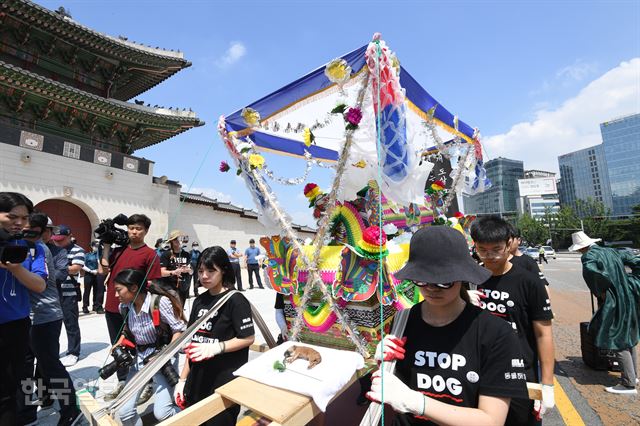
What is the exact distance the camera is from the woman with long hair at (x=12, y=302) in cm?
198

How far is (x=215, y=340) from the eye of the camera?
2.02 m

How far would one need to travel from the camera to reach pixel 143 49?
13.5 metres

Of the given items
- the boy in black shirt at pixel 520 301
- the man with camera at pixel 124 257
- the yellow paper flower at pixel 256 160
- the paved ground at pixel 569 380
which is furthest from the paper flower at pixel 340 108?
the paved ground at pixel 569 380

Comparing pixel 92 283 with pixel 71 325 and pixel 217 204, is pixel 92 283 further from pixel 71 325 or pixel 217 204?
pixel 217 204

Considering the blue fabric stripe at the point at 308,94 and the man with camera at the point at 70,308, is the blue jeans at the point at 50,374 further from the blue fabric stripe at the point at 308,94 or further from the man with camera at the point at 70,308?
the blue fabric stripe at the point at 308,94

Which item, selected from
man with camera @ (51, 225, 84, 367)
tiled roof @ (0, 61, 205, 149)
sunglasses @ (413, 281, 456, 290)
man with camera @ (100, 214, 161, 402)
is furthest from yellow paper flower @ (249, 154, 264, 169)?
tiled roof @ (0, 61, 205, 149)

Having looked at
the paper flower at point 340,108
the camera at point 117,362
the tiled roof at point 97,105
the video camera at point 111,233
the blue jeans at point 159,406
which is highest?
the tiled roof at point 97,105

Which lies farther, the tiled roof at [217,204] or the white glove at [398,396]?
the tiled roof at [217,204]

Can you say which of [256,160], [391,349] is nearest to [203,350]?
[391,349]

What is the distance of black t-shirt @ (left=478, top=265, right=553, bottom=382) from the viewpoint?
1.82 meters

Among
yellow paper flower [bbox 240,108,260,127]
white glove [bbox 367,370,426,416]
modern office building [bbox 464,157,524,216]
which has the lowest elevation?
white glove [bbox 367,370,426,416]

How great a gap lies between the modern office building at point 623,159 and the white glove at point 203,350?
259 feet

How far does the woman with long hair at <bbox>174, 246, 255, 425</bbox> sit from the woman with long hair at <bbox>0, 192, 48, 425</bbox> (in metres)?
1.07

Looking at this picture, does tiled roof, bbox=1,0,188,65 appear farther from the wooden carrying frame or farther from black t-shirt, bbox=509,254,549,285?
black t-shirt, bbox=509,254,549,285
